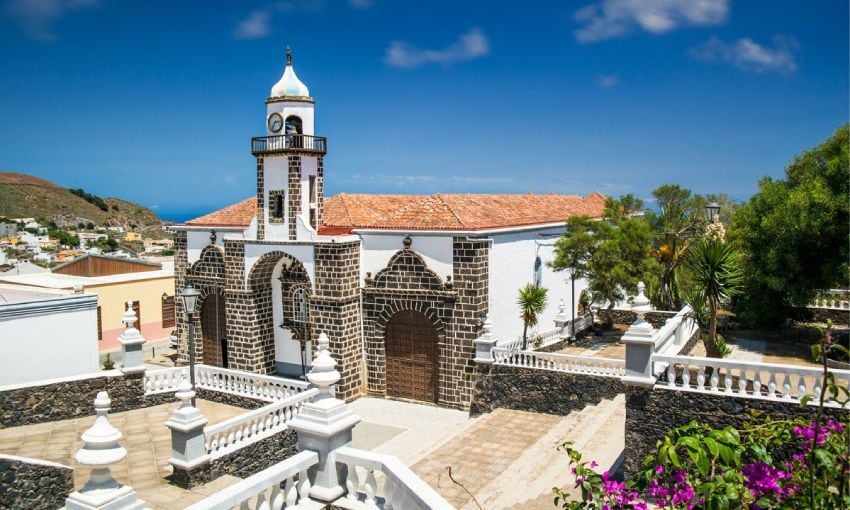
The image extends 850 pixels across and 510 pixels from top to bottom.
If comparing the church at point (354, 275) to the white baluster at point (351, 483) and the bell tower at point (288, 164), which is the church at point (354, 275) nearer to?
the bell tower at point (288, 164)

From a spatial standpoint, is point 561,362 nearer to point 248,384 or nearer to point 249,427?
point 248,384

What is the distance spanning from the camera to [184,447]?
10445 mm

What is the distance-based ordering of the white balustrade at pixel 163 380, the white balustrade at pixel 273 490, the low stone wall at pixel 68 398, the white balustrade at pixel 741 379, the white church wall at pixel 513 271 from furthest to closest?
the white church wall at pixel 513 271
the white balustrade at pixel 163 380
the low stone wall at pixel 68 398
the white balustrade at pixel 741 379
the white balustrade at pixel 273 490

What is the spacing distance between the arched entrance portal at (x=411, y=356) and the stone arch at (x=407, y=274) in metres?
0.87

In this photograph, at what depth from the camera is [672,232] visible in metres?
22.0

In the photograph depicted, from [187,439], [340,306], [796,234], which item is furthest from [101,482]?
[796,234]

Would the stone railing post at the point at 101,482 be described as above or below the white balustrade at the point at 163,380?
above

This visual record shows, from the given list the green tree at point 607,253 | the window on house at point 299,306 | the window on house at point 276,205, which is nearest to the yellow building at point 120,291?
the window on house at point 276,205

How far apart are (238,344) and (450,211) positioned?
812 centimetres

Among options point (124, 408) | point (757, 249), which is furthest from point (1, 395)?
point (757, 249)

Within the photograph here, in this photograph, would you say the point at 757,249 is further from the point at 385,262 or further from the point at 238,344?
the point at 238,344

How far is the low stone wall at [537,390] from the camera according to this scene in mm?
15305

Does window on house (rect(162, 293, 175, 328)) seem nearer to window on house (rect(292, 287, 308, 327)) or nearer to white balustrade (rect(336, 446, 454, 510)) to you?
window on house (rect(292, 287, 308, 327))

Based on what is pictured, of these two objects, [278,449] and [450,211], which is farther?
[450,211]
